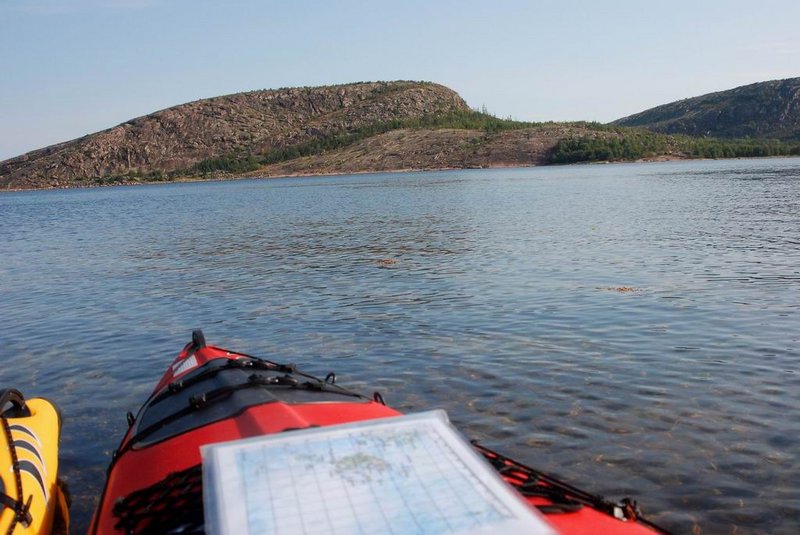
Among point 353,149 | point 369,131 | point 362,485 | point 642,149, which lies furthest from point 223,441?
point 369,131

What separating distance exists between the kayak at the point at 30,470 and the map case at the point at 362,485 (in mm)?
2626

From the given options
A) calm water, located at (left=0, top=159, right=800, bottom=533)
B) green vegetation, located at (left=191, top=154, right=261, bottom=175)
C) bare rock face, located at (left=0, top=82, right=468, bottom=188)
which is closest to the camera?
calm water, located at (left=0, top=159, right=800, bottom=533)

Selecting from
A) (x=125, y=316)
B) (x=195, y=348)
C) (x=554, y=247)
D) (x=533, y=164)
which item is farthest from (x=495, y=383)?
(x=533, y=164)

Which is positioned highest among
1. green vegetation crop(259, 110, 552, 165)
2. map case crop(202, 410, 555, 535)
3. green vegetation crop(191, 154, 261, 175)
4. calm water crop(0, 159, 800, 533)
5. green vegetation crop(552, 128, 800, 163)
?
green vegetation crop(259, 110, 552, 165)

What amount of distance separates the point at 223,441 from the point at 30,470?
221cm

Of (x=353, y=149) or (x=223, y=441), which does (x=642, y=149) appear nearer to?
(x=353, y=149)

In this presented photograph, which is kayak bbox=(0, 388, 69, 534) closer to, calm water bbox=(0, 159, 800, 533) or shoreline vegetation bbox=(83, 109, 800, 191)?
calm water bbox=(0, 159, 800, 533)

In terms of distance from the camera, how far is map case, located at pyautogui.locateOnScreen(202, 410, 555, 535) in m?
2.76

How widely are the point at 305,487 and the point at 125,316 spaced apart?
552 inches

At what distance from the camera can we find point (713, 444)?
764cm

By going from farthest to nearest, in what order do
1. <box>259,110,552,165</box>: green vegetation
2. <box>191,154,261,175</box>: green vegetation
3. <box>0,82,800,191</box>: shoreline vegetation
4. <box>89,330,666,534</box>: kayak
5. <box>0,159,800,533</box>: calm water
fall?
<box>191,154,261,175</box>: green vegetation → <box>259,110,552,165</box>: green vegetation → <box>0,82,800,191</box>: shoreline vegetation → <box>0,159,800,533</box>: calm water → <box>89,330,666,534</box>: kayak


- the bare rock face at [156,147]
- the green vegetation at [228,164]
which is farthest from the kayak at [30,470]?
the bare rock face at [156,147]

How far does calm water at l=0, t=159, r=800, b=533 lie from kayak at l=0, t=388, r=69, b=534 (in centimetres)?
78

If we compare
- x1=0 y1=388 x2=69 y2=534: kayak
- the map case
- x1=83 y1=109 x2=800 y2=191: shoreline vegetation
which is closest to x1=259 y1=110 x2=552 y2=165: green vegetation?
x1=83 y1=109 x2=800 y2=191: shoreline vegetation
